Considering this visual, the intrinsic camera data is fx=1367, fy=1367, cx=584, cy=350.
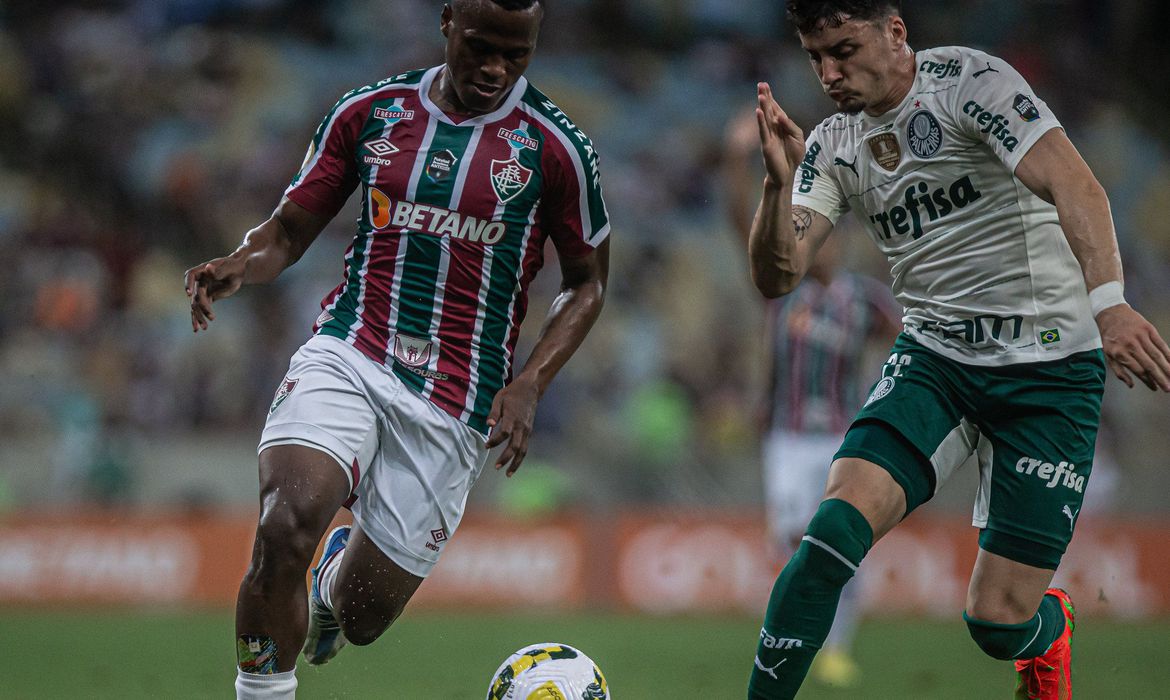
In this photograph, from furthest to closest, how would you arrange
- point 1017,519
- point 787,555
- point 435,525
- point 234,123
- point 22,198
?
point 234,123
point 22,198
point 787,555
point 435,525
point 1017,519

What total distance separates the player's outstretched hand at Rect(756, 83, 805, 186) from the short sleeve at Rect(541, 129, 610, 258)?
78cm

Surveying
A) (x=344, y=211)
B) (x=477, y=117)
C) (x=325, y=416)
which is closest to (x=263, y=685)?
(x=325, y=416)

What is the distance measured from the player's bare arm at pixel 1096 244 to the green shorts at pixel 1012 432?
0.55 meters

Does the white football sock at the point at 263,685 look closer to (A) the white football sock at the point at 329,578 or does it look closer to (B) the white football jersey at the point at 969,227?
(A) the white football sock at the point at 329,578

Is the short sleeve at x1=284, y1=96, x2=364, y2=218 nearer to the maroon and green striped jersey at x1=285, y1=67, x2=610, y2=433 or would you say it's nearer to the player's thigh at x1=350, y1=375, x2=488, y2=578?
the maroon and green striped jersey at x1=285, y1=67, x2=610, y2=433

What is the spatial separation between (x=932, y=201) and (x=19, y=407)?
36.1 ft

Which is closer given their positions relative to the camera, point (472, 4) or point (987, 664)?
point (472, 4)

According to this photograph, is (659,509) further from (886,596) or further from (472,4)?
(472,4)

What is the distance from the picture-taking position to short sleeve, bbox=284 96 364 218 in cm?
518

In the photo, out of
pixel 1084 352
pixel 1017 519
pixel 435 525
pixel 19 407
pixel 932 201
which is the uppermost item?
pixel 932 201

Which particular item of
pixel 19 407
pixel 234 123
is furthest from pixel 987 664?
pixel 234 123

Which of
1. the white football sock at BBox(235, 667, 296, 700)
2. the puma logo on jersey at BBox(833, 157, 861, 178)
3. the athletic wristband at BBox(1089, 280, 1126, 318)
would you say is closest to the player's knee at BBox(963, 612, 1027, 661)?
the athletic wristband at BBox(1089, 280, 1126, 318)

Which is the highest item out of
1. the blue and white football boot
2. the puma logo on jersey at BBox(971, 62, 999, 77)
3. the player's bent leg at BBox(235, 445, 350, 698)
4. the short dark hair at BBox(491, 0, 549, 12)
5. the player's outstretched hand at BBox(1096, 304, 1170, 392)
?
the puma logo on jersey at BBox(971, 62, 999, 77)

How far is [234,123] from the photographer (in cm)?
1698
